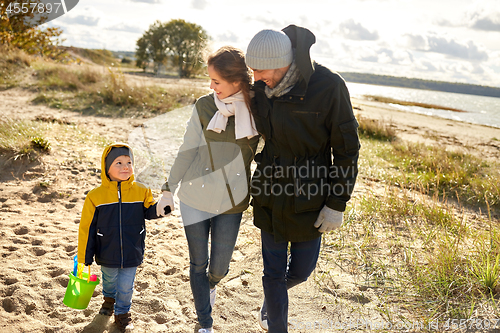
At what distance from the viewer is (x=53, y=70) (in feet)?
46.4

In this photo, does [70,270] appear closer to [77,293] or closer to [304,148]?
[77,293]

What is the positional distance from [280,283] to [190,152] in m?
1.06

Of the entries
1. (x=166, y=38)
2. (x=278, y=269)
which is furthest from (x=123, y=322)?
(x=166, y=38)

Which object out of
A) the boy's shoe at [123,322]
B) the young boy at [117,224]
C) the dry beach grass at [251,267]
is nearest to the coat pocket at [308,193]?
the young boy at [117,224]

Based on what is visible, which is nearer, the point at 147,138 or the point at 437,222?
the point at 437,222

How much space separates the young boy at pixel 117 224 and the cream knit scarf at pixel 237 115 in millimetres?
817

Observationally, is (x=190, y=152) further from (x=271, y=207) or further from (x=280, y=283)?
(x=280, y=283)

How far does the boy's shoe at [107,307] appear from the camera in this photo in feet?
8.99

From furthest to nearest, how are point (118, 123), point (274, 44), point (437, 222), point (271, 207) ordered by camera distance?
point (118, 123) → point (437, 222) → point (271, 207) → point (274, 44)

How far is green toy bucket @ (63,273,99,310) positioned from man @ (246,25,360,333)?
1303mm

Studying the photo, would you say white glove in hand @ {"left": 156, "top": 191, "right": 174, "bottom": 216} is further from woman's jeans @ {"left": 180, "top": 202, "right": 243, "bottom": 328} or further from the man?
the man

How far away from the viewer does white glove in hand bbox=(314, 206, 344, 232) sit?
2111 millimetres

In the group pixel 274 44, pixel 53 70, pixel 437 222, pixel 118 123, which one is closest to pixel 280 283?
pixel 274 44

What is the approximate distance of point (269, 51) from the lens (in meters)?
1.96
